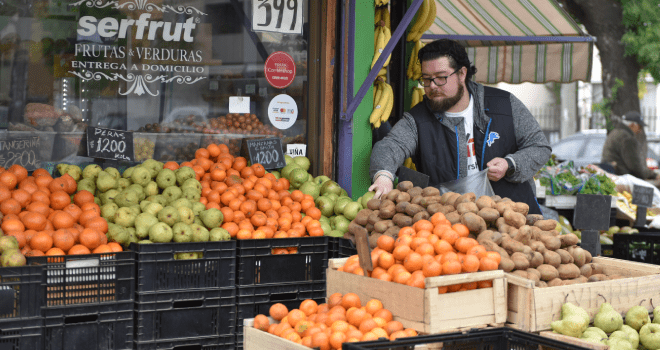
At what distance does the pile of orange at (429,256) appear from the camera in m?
2.88

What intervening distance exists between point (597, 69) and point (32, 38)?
3456 centimetres

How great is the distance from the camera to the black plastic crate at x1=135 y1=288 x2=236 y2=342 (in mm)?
3525

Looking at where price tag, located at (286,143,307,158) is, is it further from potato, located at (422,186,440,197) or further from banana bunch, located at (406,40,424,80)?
potato, located at (422,186,440,197)

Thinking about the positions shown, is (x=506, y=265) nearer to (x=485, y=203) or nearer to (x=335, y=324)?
(x=485, y=203)

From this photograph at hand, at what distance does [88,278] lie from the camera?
3.37 meters

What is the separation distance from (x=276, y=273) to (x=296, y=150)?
1.70 metres

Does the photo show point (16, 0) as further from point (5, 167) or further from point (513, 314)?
point (513, 314)

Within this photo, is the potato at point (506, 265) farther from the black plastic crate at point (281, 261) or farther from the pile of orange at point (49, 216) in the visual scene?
the pile of orange at point (49, 216)

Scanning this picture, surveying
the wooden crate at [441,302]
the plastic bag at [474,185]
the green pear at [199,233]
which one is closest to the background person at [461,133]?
the plastic bag at [474,185]

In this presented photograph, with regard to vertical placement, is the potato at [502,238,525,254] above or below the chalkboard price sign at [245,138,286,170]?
below

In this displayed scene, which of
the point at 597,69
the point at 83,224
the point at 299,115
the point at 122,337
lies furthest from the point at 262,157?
the point at 597,69

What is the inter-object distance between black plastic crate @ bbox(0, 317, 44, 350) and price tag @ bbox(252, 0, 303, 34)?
10.0 feet

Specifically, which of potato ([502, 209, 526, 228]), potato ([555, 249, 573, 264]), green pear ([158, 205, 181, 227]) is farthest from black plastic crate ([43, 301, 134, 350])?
potato ([555, 249, 573, 264])

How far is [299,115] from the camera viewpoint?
214 inches
